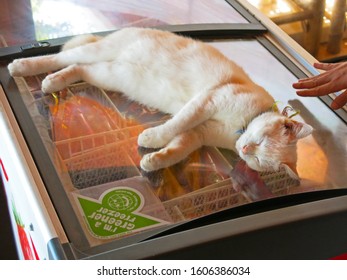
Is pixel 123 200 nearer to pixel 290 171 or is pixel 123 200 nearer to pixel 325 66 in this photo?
pixel 290 171

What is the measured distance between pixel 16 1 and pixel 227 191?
3.88ft

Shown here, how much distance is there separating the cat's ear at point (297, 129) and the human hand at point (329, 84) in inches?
9.3

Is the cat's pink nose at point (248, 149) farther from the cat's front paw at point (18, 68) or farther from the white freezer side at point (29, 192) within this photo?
the cat's front paw at point (18, 68)

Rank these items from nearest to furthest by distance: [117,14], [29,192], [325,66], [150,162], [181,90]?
[29,192] → [150,162] → [181,90] → [325,66] → [117,14]

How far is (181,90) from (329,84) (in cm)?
41

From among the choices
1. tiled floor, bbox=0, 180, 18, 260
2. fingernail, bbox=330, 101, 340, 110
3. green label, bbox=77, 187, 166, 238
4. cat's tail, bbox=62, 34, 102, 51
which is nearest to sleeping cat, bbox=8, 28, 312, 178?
cat's tail, bbox=62, 34, 102, 51

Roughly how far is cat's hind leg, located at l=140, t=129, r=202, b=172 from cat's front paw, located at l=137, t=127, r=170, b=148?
0.7 inches

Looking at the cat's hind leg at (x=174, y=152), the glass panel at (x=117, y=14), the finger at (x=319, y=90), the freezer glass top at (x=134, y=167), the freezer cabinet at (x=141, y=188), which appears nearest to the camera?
the freezer cabinet at (x=141, y=188)

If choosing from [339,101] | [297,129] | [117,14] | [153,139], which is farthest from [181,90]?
[117,14]

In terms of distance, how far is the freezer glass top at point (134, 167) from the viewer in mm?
1048

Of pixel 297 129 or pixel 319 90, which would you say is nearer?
pixel 297 129

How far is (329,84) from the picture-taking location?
139 centimetres

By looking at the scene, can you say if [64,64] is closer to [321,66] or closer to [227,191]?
[227,191]

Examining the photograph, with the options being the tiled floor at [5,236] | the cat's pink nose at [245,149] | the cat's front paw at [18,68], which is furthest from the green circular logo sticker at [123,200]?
the tiled floor at [5,236]
